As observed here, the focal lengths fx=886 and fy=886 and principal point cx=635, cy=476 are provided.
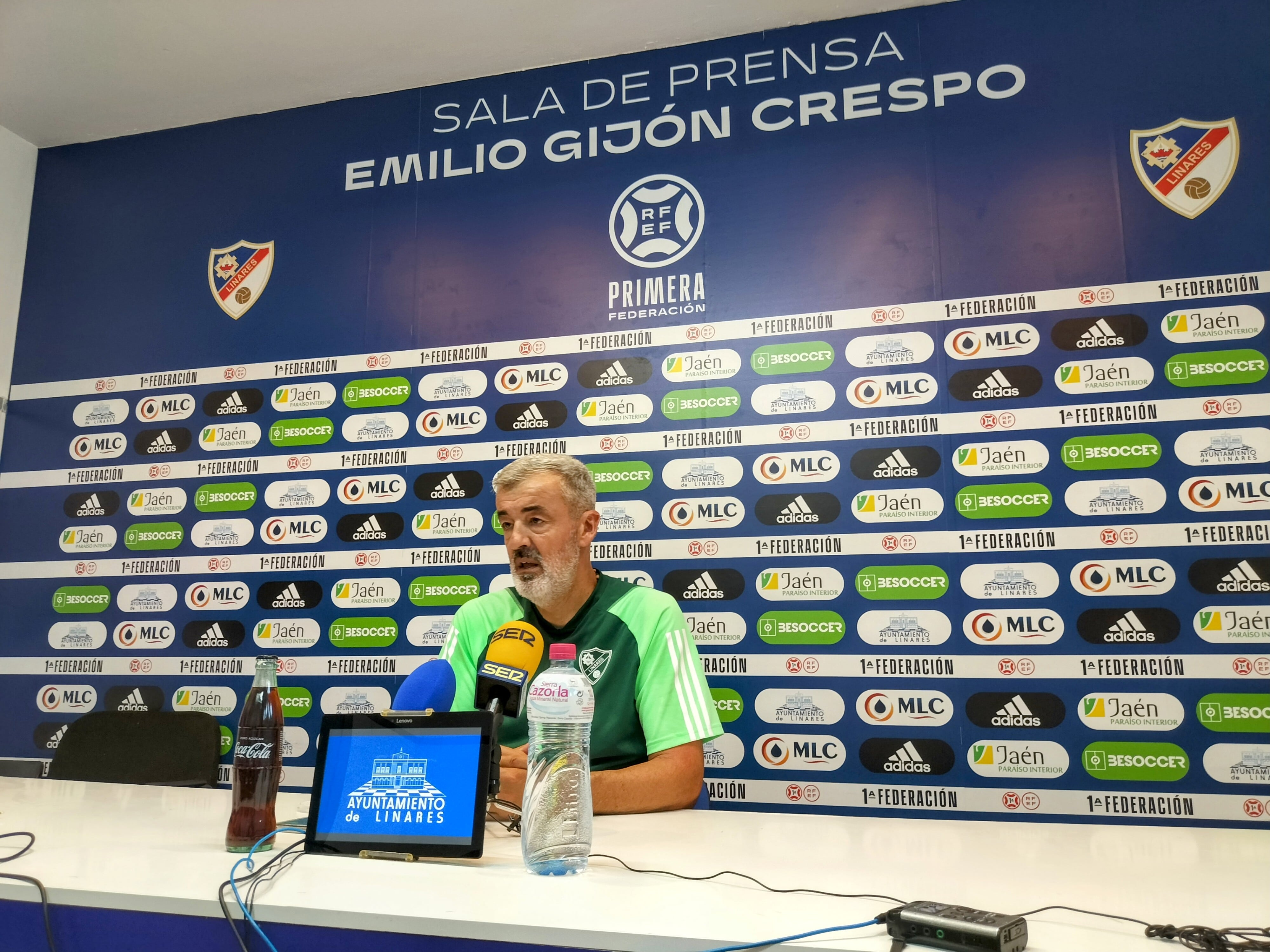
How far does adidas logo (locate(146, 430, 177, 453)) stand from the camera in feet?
11.4

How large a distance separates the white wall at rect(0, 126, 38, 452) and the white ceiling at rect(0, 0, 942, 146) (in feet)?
0.71

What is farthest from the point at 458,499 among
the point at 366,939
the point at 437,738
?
the point at 366,939

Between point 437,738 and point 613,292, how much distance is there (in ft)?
6.98

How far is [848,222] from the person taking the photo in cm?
293

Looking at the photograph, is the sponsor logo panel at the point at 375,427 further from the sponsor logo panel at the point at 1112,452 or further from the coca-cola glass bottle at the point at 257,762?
Result: the sponsor logo panel at the point at 1112,452

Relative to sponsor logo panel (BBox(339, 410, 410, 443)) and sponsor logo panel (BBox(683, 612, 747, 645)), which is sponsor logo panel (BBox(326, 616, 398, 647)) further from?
sponsor logo panel (BBox(683, 612, 747, 645))

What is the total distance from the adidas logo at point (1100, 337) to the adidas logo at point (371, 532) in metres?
2.36

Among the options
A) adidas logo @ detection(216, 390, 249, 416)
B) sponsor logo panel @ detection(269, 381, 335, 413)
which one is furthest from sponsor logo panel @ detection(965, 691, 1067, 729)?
adidas logo @ detection(216, 390, 249, 416)

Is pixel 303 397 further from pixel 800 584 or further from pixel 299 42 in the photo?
pixel 800 584

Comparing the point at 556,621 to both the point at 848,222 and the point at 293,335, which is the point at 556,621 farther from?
the point at 293,335

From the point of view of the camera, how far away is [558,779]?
1150 millimetres

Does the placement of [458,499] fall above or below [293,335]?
below

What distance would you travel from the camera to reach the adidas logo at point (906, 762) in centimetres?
259

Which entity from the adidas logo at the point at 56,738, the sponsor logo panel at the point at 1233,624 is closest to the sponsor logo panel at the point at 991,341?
the sponsor logo panel at the point at 1233,624
